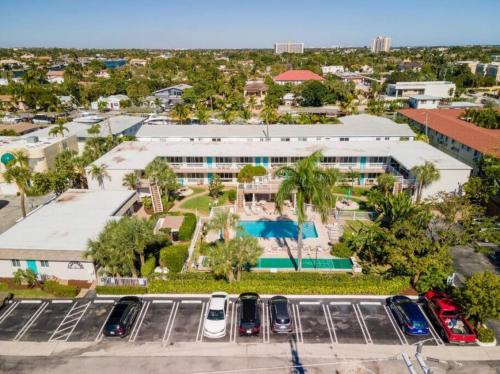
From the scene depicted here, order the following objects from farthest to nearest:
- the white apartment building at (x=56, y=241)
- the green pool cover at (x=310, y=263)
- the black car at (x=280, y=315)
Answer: the green pool cover at (x=310, y=263)
the white apartment building at (x=56, y=241)
the black car at (x=280, y=315)

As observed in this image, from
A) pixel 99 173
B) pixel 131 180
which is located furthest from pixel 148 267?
pixel 99 173

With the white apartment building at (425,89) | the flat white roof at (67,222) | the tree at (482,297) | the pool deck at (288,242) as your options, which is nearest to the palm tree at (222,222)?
the pool deck at (288,242)

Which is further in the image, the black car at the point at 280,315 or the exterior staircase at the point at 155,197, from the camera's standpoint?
the exterior staircase at the point at 155,197

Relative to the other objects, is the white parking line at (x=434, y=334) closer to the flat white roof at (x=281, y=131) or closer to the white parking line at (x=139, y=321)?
the white parking line at (x=139, y=321)

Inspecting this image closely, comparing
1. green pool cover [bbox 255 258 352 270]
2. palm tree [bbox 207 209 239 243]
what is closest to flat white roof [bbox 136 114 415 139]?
green pool cover [bbox 255 258 352 270]

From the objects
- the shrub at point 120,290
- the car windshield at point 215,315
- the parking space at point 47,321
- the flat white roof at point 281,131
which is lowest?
the parking space at point 47,321

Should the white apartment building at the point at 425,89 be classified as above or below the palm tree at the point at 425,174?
above

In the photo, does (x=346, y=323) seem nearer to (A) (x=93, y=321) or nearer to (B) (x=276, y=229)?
(B) (x=276, y=229)

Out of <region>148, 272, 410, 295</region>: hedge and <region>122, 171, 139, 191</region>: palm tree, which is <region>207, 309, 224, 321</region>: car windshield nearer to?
<region>148, 272, 410, 295</region>: hedge
